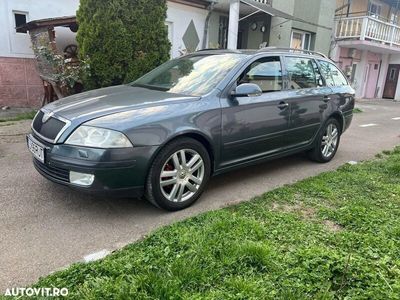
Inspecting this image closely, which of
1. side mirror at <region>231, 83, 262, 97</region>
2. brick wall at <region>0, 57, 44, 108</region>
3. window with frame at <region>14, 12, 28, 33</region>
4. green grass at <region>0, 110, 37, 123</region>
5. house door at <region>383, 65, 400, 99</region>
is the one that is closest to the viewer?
side mirror at <region>231, 83, 262, 97</region>

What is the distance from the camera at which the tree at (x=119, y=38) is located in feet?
24.1

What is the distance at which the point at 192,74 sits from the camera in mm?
4125

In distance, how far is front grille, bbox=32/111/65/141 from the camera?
3.19 meters

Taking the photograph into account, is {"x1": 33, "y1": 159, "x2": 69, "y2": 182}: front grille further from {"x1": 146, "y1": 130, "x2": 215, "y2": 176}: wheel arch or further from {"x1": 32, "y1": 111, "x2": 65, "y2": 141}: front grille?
{"x1": 146, "y1": 130, "x2": 215, "y2": 176}: wheel arch

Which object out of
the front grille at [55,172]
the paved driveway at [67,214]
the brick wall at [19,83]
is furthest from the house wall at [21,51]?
the front grille at [55,172]

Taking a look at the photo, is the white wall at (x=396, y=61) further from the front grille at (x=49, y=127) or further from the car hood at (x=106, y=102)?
the front grille at (x=49, y=127)

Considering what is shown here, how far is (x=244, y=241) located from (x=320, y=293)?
0.71 m

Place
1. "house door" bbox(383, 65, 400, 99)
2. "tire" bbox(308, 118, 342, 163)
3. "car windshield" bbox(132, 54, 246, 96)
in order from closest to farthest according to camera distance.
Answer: "car windshield" bbox(132, 54, 246, 96) → "tire" bbox(308, 118, 342, 163) → "house door" bbox(383, 65, 400, 99)

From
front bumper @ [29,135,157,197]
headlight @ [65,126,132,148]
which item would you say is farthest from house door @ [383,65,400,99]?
headlight @ [65,126,132,148]

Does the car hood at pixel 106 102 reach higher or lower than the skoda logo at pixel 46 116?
higher

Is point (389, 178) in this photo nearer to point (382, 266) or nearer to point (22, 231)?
point (382, 266)

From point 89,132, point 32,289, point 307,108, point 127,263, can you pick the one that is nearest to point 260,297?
point 127,263

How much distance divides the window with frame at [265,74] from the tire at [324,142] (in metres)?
1.28

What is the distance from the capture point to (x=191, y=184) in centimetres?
360
